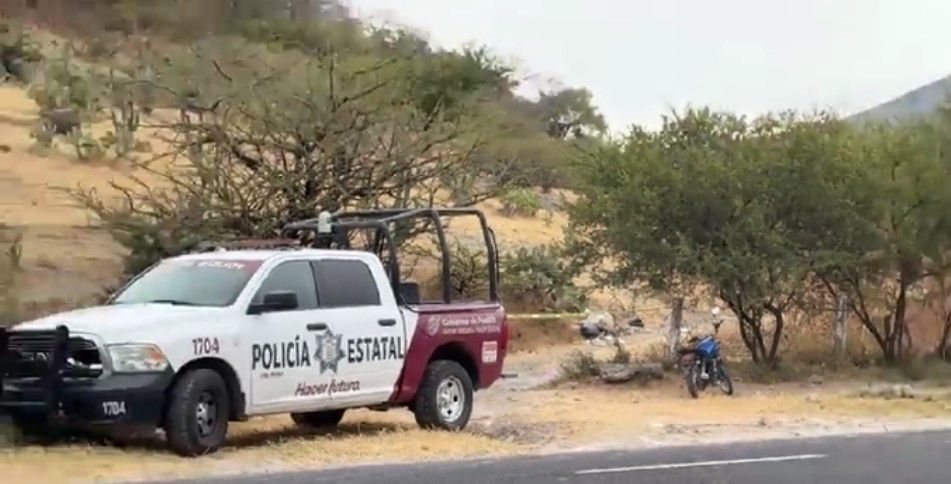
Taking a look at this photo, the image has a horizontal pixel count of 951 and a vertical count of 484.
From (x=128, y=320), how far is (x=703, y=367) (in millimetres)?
10613

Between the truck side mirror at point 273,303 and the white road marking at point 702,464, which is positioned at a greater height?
the truck side mirror at point 273,303

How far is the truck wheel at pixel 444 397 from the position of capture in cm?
1577

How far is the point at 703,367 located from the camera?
21703mm

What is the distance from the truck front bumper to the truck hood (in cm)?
35

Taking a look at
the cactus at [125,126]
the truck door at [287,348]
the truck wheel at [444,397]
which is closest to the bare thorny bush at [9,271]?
the truck door at [287,348]

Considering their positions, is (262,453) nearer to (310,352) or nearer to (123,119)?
(310,352)

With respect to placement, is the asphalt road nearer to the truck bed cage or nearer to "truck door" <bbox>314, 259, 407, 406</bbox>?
"truck door" <bbox>314, 259, 407, 406</bbox>

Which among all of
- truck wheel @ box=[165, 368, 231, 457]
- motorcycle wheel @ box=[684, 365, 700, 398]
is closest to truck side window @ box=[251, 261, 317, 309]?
truck wheel @ box=[165, 368, 231, 457]

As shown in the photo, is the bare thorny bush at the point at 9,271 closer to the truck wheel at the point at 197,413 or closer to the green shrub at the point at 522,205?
the truck wheel at the point at 197,413

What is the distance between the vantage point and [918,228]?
23.8 m

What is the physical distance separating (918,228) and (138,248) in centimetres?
1172

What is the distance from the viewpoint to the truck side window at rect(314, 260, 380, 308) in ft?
48.6

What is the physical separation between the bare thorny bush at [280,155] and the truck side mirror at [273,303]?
8267 mm

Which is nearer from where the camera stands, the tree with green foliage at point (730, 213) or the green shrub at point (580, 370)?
the tree with green foliage at point (730, 213)
